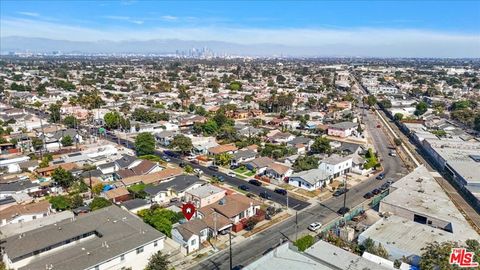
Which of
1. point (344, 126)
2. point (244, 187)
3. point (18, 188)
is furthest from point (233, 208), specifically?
point (344, 126)

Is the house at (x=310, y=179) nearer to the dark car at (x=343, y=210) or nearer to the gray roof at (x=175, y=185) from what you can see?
the dark car at (x=343, y=210)

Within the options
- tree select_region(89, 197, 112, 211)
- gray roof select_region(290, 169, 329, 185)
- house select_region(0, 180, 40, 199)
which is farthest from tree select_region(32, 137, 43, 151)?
gray roof select_region(290, 169, 329, 185)

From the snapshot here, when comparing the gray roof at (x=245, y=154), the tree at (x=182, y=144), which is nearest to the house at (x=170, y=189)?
the gray roof at (x=245, y=154)

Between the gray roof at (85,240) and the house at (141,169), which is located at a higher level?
the gray roof at (85,240)

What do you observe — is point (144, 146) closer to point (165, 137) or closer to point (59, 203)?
point (165, 137)

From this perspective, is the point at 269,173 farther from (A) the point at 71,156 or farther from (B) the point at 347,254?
(A) the point at 71,156

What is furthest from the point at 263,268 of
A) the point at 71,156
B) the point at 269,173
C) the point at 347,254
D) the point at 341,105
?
the point at 341,105
